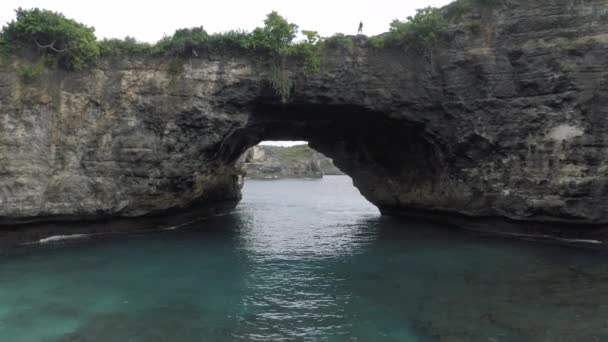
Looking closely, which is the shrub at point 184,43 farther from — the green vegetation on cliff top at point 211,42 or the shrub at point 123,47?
the shrub at point 123,47

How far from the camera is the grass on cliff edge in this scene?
18.1m

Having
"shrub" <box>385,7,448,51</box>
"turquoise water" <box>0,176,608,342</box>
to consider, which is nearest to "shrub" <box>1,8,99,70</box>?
"turquoise water" <box>0,176,608,342</box>

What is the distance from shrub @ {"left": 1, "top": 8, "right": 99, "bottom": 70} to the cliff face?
2.38ft

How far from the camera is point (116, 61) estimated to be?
773 inches

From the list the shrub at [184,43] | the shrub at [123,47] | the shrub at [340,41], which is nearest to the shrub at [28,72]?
the shrub at [123,47]

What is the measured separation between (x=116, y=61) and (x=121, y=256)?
912cm

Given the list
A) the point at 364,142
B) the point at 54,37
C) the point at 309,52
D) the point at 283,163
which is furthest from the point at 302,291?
the point at 283,163

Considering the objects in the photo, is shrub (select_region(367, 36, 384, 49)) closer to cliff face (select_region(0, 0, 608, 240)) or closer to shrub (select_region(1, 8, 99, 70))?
cliff face (select_region(0, 0, 608, 240))

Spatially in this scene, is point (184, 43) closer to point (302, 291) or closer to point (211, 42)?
point (211, 42)

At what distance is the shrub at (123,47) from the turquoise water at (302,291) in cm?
868

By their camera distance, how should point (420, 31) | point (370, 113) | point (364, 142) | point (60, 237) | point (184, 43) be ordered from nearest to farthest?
point (60, 237)
point (184, 43)
point (420, 31)
point (370, 113)
point (364, 142)

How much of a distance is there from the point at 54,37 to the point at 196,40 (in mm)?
5978

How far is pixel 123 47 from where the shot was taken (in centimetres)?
1975

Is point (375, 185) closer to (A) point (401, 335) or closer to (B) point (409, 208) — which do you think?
(B) point (409, 208)
